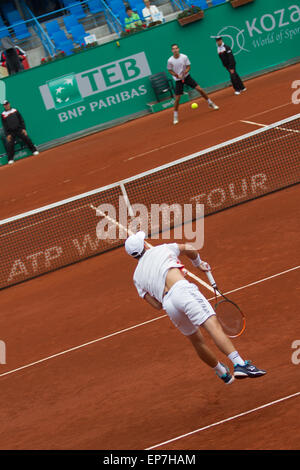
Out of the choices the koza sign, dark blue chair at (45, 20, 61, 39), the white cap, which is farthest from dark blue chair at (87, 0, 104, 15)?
the white cap

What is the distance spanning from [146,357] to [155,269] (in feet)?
5.78

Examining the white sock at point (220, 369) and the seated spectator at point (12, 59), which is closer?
the white sock at point (220, 369)

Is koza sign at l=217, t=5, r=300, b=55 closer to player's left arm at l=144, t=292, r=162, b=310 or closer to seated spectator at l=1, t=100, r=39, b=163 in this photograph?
seated spectator at l=1, t=100, r=39, b=163

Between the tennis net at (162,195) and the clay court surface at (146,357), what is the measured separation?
0.50m

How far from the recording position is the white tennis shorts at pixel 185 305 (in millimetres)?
5430

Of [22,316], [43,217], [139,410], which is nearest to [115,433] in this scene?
[139,410]

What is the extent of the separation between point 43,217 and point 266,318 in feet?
26.2

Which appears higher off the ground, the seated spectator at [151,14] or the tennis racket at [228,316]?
the seated spectator at [151,14]

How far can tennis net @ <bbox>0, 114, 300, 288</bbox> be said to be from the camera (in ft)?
36.9

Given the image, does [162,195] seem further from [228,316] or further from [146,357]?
[228,316]

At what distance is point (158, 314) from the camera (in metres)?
8.07

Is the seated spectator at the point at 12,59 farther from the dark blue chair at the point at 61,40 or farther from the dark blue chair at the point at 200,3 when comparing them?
the dark blue chair at the point at 200,3

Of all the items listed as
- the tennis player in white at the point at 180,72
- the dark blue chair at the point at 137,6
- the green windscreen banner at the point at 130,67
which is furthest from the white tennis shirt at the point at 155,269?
the dark blue chair at the point at 137,6

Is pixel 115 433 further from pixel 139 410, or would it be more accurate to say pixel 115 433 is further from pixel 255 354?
pixel 255 354
